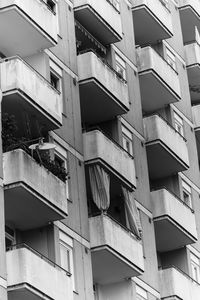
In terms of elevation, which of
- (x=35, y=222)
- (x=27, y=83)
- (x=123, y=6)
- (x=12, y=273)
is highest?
(x=123, y=6)

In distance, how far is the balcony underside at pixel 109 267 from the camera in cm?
3503

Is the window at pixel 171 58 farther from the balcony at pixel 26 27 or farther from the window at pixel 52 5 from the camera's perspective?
the balcony at pixel 26 27

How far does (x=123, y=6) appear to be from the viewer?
4281 centimetres

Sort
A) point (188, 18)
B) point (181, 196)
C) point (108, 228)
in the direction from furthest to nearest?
1. point (188, 18)
2. point (181, 196)
3. point (108, 228)

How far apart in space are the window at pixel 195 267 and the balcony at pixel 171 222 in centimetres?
97

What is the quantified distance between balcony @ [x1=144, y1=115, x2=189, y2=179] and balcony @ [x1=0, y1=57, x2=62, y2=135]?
23.6 feet

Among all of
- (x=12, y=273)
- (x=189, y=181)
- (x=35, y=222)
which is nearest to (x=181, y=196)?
(x=189, y=181)

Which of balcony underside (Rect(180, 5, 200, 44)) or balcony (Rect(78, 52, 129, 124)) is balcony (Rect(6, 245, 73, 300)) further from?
balcony underside (Rect(180, 5, 200, 44))

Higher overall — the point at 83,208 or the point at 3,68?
the point at 3,68

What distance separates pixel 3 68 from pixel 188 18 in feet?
55.8

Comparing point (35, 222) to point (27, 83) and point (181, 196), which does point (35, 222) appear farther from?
point (181, 196)

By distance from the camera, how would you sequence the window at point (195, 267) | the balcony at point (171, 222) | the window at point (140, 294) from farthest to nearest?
the window at point (195, 267)
the balcony at point (171, 222)
the window at point (140, 294)

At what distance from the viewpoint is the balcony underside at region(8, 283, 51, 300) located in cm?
3016

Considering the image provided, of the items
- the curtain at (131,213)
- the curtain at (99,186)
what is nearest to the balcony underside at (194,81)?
the curtain at (131,213)
